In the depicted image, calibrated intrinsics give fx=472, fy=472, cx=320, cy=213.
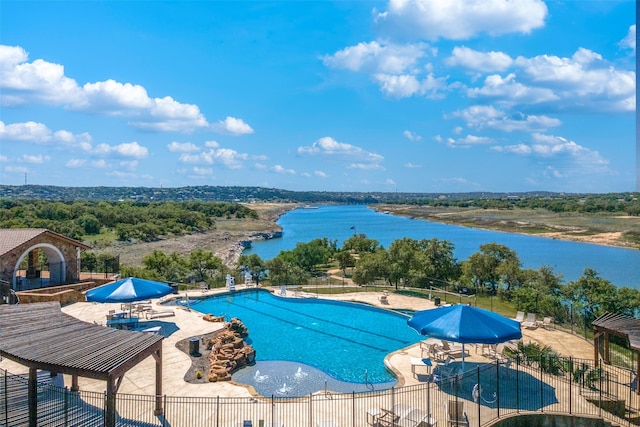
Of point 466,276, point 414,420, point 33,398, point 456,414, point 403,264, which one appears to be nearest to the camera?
point 33,398

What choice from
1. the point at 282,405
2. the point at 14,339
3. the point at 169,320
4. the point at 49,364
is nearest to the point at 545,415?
the point at 282,405

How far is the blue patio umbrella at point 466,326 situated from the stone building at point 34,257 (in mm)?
19758

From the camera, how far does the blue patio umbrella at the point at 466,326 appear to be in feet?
41.0

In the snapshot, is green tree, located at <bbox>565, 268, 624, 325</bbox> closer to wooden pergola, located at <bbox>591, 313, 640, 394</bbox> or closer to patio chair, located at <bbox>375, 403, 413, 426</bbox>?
wooden pergola, located at <bbox>591, 313, 640, 394</bbox>

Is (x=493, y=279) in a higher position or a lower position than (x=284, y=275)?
higher

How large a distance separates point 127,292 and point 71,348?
26.5ft

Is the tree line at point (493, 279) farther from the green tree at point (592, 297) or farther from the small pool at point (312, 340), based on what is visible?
the small pool at point (312, 340)

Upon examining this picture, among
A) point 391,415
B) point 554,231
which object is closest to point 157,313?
point 391,415

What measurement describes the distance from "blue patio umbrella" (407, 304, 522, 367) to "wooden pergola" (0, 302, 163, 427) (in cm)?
722

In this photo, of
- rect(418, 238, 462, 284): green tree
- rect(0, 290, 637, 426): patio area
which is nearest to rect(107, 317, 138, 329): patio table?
rect(0, 290, 637, 426): patio area

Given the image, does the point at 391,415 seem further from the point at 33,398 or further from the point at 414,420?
the point at 33,398

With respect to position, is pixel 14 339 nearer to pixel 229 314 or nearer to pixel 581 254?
pixel 229 314

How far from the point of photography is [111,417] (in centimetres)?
941

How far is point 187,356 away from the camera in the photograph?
52.0 feet
